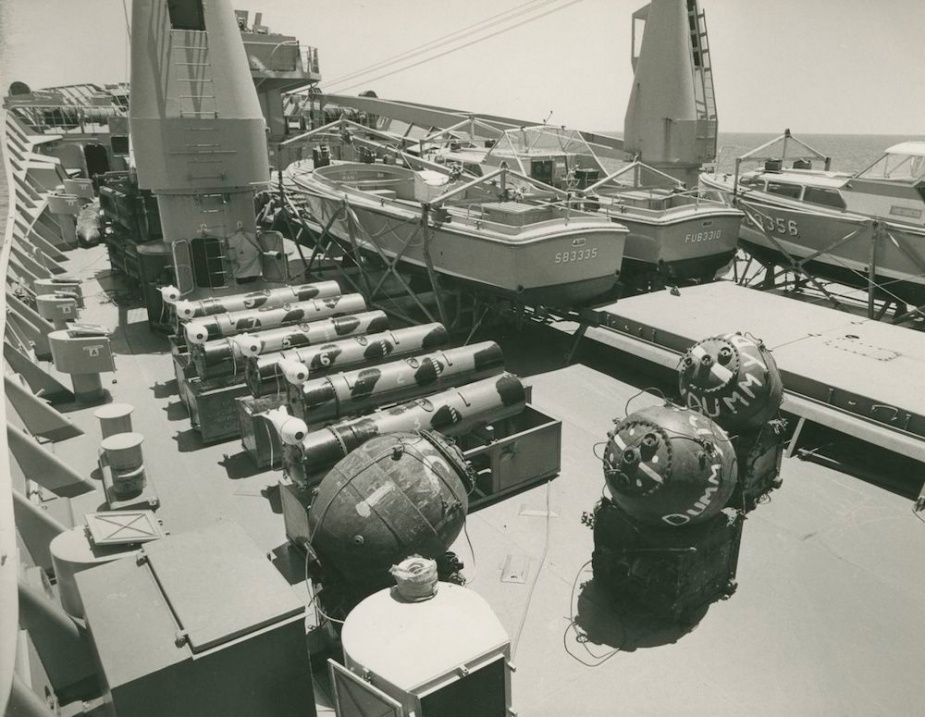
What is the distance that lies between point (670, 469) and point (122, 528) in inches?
147

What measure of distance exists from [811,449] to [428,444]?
5031mm

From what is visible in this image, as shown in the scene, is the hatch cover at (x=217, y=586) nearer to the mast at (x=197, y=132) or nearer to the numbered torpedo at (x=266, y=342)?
the numbered torpedo at (x=266, y=342)

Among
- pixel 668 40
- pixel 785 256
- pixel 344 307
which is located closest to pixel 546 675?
pixel 344 307

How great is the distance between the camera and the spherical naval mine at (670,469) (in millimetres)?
4676

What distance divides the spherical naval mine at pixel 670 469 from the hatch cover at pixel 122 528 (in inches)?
128

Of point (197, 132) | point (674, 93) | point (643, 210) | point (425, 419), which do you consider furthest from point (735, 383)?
point (674, 93)

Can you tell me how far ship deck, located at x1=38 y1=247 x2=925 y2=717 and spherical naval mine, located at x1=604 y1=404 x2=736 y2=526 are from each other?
0.99 m

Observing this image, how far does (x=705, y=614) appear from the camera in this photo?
17.1 feet

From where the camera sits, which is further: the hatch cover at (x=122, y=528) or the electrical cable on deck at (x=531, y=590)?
the electrical cable on deck at (x=531, y=590)

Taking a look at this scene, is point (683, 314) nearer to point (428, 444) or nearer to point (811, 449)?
point (811, 449)

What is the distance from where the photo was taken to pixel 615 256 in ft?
35.7

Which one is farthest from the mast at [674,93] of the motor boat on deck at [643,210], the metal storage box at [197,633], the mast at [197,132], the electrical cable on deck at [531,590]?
the metal storage box at [197,633]

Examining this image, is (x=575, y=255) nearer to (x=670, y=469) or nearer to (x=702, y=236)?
(x=702, y=236)

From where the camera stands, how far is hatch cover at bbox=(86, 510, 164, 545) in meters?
4.41
